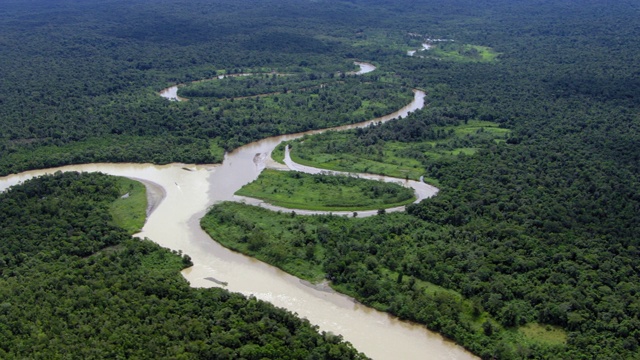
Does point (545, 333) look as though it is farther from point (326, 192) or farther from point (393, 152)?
point (393, 152)

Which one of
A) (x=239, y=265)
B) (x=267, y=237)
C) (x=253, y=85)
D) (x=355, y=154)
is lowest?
(x=239, y=265)

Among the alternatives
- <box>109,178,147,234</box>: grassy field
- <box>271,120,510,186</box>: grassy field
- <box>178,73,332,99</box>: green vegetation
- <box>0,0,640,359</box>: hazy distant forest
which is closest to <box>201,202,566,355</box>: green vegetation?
<box>0,0,640,359</box>: hazy distant forest

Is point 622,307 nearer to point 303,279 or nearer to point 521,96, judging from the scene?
point 303,279

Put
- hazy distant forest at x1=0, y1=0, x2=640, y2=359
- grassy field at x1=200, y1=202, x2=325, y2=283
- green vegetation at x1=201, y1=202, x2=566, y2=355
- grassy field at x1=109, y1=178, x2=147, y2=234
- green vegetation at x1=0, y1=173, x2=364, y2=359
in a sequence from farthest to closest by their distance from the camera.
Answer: grassy field at x1=109, y1=178, x2=147, y2=234
grassy field at x1=200, y1=202, x2=325, y2=283
green vegetation at x1=201, y1=202, x2=566, y2=355
hazy distant forest at x1=0, y1=0, x2=640, y2=359
green vegetation at x1=0, y1=173, x2=364, y2=359

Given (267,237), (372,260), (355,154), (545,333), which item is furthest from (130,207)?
(545,333)

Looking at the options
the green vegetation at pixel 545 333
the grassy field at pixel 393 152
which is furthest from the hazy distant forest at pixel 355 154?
the grassy field at pixel 393 152

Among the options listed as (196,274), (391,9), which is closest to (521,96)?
(196,274)

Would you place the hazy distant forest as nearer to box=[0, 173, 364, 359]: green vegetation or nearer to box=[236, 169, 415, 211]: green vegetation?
box=[0, 173, 364, 359]: green vegetation
